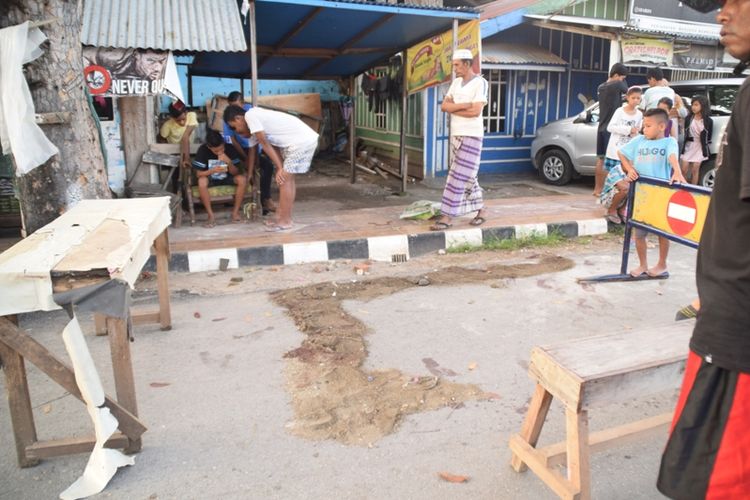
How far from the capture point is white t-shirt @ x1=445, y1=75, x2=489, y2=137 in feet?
20.9

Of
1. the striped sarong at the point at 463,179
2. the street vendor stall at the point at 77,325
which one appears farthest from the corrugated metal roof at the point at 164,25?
the street vendor stall at the point at 77,325

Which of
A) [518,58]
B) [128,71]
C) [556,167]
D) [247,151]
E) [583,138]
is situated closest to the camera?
[128,71]

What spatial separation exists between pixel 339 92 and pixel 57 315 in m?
11.9

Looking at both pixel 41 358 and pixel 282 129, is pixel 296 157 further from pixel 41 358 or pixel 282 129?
pixel 41 358

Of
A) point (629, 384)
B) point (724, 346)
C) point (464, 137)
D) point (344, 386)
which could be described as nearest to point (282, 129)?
point (464, 137)

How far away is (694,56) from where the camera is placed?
1222 centimetres

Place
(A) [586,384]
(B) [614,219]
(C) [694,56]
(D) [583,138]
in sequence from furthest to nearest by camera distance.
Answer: (C) [694,56] → (D) [583,138] → (B) [614,219] → (A) [586,384]

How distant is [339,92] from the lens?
15.4m

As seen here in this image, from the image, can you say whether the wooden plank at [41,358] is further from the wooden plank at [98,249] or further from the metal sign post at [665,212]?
the metal sign post at [665,212]

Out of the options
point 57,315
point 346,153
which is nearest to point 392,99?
point 346,153

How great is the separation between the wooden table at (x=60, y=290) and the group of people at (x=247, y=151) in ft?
11.3

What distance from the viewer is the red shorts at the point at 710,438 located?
57.4 inches

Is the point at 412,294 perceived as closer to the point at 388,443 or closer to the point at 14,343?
the point at 388,443

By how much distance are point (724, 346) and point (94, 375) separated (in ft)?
7.44
